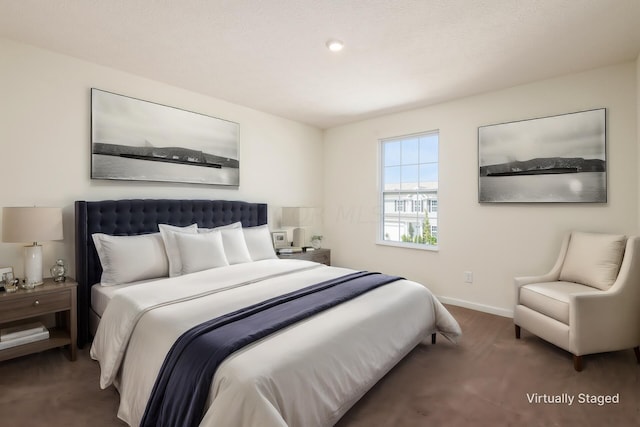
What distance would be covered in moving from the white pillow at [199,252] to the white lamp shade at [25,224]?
0.93 m

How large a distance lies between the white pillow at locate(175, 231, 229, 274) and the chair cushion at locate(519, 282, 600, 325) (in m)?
2.75

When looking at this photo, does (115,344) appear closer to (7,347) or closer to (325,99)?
(7,347)

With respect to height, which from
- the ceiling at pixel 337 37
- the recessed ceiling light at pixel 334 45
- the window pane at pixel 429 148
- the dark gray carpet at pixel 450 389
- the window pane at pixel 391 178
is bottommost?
the dark gray carpet at pixel 450 389

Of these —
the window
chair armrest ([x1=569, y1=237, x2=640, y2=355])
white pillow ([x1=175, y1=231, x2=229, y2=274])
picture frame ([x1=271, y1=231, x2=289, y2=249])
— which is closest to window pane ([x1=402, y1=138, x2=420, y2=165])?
the window

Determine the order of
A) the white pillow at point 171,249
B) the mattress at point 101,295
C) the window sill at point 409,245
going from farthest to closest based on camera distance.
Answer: the window sill at point 409,245 < the white pillow at point 171,249 < the mattress at point 101,295

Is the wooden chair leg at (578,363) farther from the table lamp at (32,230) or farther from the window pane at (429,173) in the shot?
the table lamp at (32,230)

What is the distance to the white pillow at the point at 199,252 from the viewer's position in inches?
113

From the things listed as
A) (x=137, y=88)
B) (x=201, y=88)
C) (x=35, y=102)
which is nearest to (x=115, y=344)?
(x=35, y=102)

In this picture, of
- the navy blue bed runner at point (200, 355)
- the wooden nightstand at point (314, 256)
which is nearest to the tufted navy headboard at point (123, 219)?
the wooden nightstand at point (314, 256)

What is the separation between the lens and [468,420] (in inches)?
71.8

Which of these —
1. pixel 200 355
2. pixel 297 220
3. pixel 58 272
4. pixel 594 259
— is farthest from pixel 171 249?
pixel 594 259

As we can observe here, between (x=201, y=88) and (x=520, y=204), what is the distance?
143 inches

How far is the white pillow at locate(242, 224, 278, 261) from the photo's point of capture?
356 centimetres

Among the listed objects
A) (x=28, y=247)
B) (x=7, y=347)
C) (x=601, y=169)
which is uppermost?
(x=601, y=169)
